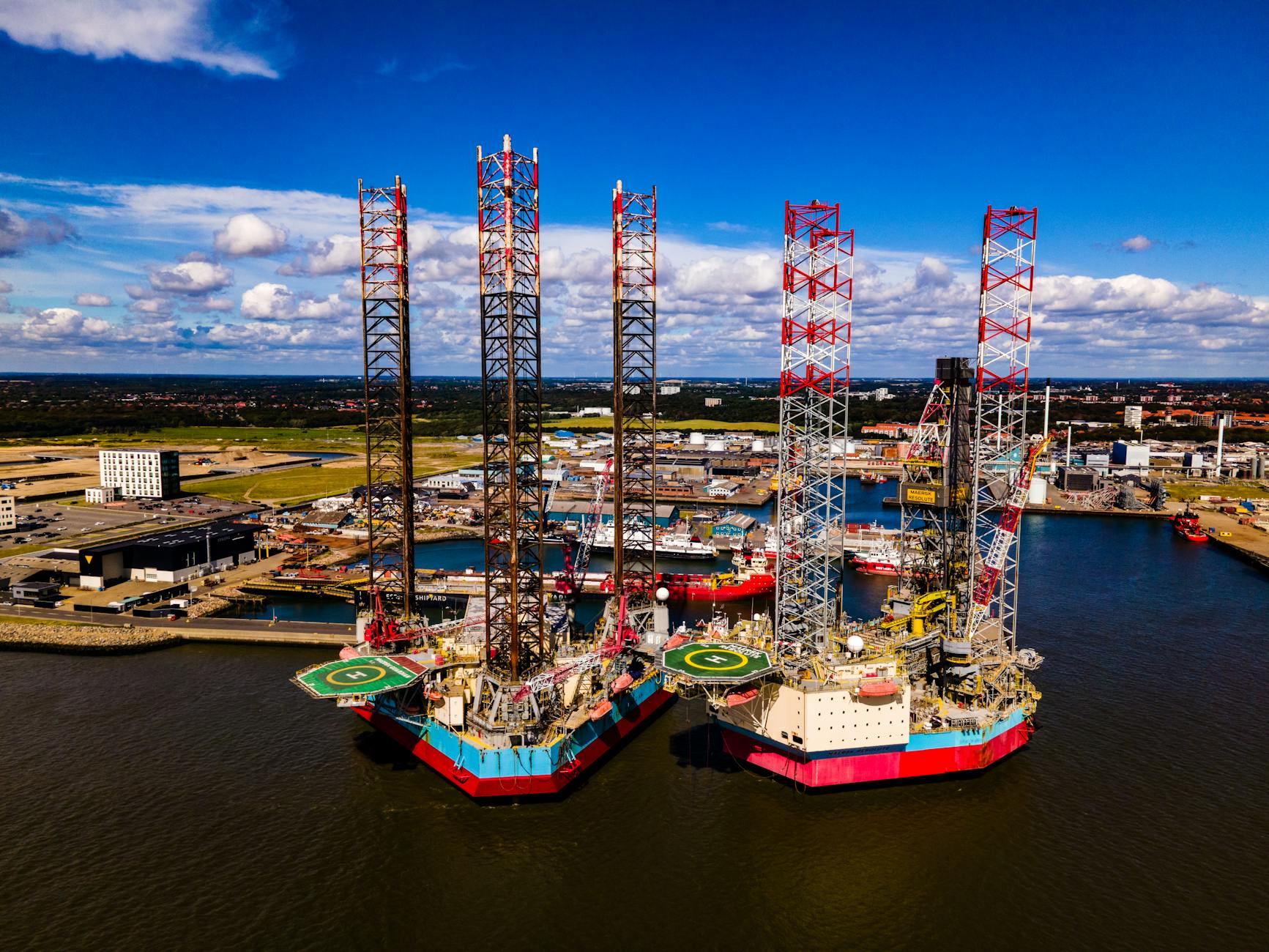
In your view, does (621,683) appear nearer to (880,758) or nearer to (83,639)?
(880,758)

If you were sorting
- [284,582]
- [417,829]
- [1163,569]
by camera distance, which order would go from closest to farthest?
[417,829], [284,582], [1163,569]

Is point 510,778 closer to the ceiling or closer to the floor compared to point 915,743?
closer to the floor

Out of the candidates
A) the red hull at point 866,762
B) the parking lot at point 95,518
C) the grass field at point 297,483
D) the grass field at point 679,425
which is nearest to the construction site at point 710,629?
the red hull at point 866,762

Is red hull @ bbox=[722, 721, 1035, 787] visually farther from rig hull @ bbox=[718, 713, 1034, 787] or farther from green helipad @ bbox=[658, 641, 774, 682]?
green helipad @ bbox=[658, 641, 774, 682]

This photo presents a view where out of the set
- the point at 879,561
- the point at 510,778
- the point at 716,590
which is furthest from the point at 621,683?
the point at 879,561

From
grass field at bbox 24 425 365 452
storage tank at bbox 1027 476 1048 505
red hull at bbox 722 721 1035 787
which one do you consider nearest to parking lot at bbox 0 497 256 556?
grass field at bbox 24 425 365 452

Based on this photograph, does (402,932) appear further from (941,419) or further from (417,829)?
(941,419)

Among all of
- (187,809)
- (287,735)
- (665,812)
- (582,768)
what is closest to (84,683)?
(287,735)
